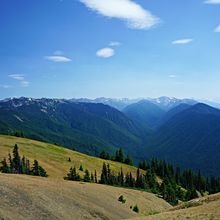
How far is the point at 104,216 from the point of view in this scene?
5819 cm

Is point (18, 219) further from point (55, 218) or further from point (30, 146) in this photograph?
point (30, 146)

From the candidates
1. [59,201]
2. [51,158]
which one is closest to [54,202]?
[59,201]

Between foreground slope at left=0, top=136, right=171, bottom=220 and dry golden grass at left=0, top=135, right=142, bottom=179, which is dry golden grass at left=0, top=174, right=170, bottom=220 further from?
dry golden grass at left=0, top=135, right=142, bottom=179

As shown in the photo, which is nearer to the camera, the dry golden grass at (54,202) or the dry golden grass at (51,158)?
the dry golden grass at (54,202)

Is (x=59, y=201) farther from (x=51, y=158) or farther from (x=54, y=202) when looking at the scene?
(x=51, y=158)

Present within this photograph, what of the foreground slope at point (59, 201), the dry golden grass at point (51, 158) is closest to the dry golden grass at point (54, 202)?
the foreground slope at point (59, 201)

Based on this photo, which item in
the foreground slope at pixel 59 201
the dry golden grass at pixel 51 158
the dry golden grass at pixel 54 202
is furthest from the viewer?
the dry golden grass at pixel 51 158

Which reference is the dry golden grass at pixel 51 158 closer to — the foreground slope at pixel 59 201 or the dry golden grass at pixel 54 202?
the foreground slope at pixel 59 201

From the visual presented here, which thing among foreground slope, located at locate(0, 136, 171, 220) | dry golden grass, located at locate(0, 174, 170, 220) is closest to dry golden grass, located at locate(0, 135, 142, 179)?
foreground slope, located at locate(0, 136, 171, 220)

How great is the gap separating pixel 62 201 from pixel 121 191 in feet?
95.8

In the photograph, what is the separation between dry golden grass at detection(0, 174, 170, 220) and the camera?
158 ft

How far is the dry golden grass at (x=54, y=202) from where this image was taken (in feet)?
158

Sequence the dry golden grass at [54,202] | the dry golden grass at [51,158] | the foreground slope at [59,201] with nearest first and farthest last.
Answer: the dry golden grass at [54,202]
the foreground slope at [59,201]
the dry golden grass at [51,158]

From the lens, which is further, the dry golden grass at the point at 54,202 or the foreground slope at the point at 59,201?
the foreground slope at the point at 59,201
